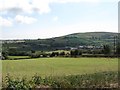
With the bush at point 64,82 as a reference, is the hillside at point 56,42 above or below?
above

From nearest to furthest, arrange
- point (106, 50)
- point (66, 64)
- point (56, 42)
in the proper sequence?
point (66, 64), point (106, 50), point (56, 42)

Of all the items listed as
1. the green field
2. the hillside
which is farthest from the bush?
the hillside

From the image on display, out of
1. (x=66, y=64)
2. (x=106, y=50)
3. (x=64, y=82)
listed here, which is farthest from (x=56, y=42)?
(x=64, y=82)

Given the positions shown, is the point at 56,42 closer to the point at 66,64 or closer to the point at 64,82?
the point at 66,64

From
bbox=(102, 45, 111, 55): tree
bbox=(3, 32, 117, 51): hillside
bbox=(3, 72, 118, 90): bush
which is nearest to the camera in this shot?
bbox=(3, 72, 118, 90): bush

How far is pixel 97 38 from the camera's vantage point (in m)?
18.2

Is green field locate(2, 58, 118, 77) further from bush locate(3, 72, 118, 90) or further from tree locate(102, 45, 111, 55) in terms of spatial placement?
bush locate(3, 72, 118, 90)

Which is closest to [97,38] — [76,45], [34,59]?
[76,45]

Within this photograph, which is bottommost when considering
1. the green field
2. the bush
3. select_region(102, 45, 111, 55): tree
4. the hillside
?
the bush

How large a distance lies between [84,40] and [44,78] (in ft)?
31.8

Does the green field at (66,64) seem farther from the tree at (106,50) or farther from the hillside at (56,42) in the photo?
the hillside at (56,42)

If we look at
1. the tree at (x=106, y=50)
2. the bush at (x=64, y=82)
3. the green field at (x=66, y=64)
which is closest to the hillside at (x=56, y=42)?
the tree at (x=106, y=50)

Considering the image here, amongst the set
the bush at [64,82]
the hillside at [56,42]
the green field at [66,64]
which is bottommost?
the bush at [64,82]

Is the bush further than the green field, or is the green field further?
the green field
